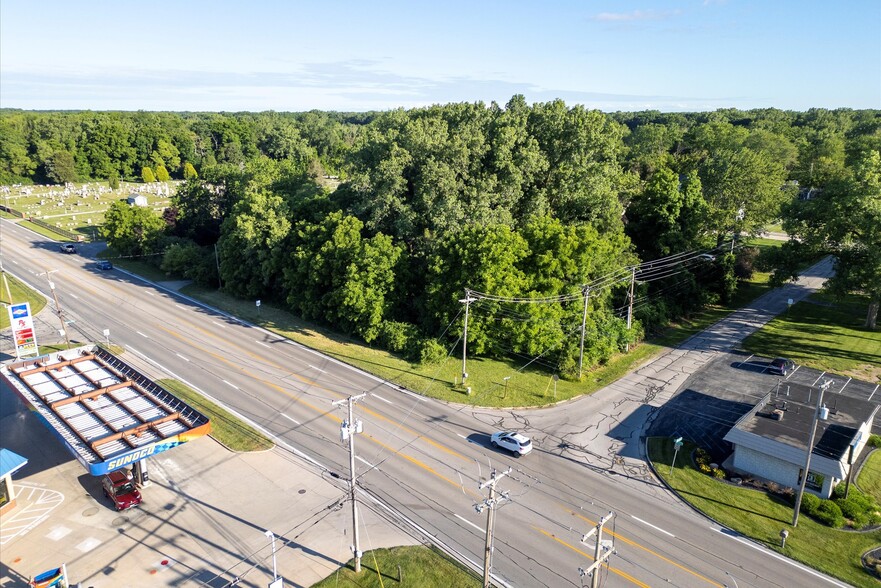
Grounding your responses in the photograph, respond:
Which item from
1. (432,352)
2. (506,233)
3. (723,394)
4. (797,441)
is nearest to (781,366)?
(723,394)

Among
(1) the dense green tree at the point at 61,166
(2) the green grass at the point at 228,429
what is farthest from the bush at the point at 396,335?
(1) the dense green tree at the point at 61,166

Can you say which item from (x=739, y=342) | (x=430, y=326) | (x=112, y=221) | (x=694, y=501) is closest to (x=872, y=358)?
(x=739, y=342)

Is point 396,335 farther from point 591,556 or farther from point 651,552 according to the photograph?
point 651,552

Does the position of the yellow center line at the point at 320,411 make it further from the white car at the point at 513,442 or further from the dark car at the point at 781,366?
the dark car at the point at 781,366

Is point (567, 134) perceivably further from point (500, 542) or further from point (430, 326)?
point (500, 542)

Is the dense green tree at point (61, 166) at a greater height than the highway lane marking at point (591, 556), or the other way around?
the dense green tree at point (61, 166)
